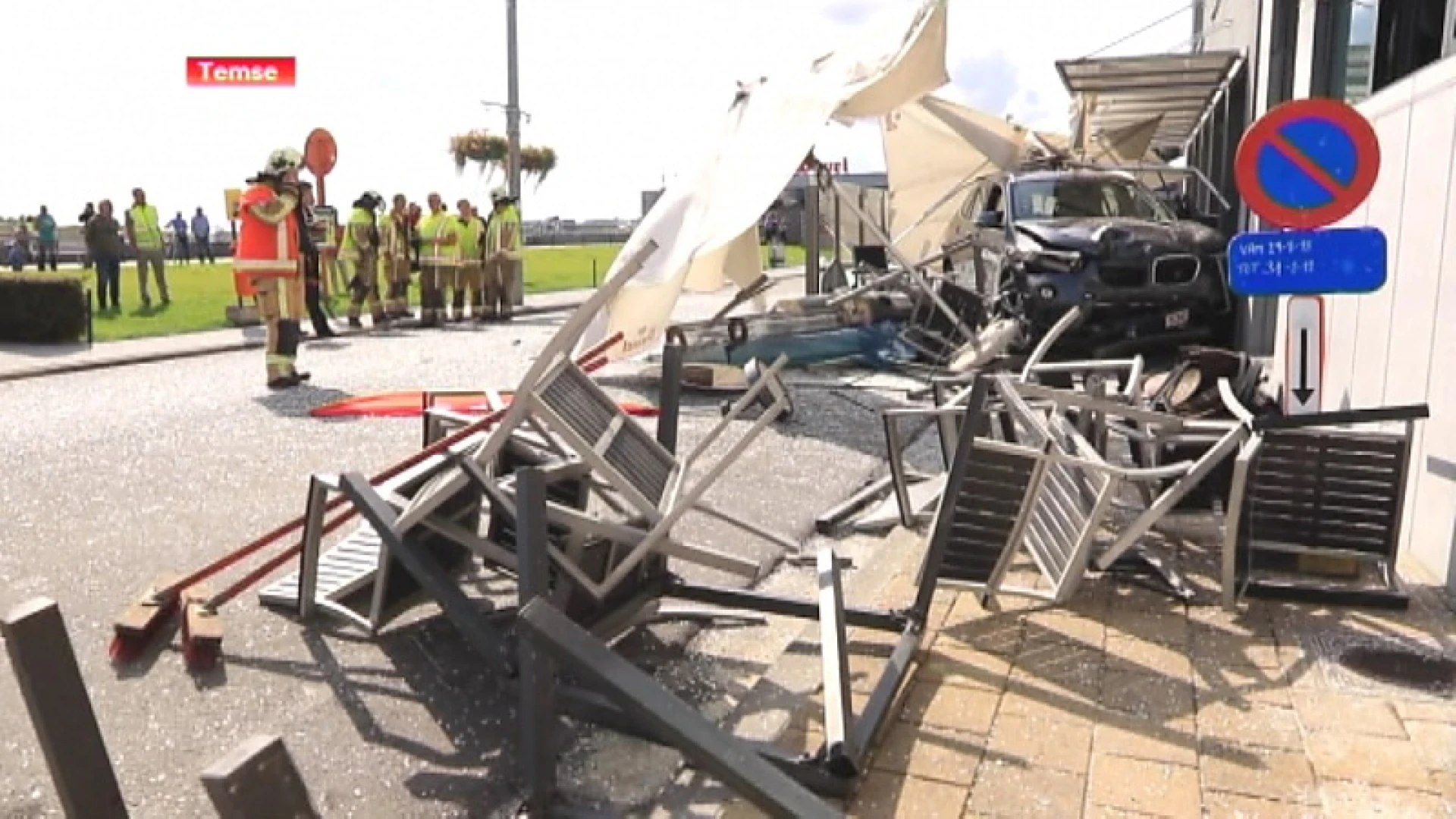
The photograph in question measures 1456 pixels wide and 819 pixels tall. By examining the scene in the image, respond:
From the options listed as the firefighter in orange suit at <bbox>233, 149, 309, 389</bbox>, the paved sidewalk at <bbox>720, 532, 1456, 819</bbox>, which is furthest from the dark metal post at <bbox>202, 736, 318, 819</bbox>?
the firefighter in orange suit at <bbox>233, 149, 309, 389</bbox>

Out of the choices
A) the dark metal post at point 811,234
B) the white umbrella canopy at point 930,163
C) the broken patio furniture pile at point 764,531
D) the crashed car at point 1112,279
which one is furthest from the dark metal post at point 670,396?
the white umbrella canopy at point 930,163

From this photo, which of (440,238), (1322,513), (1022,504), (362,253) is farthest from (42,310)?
(1322,513)

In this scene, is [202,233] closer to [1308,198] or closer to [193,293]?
[193,293]

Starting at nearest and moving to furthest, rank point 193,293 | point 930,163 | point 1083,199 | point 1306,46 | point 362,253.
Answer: point 1306,46 → point 1083,199 → point 362,253 → point 930,163 → point 193,293

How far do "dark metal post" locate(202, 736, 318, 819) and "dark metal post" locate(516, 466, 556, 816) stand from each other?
3.22 ft

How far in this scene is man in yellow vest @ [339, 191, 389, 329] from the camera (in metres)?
17.2

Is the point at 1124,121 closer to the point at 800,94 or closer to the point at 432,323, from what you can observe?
the point at 432,323

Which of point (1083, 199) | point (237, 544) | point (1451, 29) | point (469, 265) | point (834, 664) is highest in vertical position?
point (1451, 29)

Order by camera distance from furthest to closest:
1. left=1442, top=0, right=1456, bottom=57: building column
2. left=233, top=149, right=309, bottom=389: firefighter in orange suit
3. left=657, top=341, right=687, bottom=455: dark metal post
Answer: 1. left=233, top=149, right=309, bottom=389: firefighter in orange suit
2. left=1442, top=0, right=1456, bottom=57: building column
3. left=657, top=341, right=687, bottom=455: dark metal post

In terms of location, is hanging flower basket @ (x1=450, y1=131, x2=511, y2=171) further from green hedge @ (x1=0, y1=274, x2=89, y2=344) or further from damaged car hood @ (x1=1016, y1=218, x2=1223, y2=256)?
damaged car hood @ (x1=1016, y1=218, x2=1223, y2=256)

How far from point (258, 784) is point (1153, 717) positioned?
9.00 ft

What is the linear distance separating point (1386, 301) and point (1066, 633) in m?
2.81

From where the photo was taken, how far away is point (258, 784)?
5.12 feet

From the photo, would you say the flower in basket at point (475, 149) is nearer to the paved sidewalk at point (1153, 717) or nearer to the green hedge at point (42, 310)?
the green hedge at point (42, 310)
